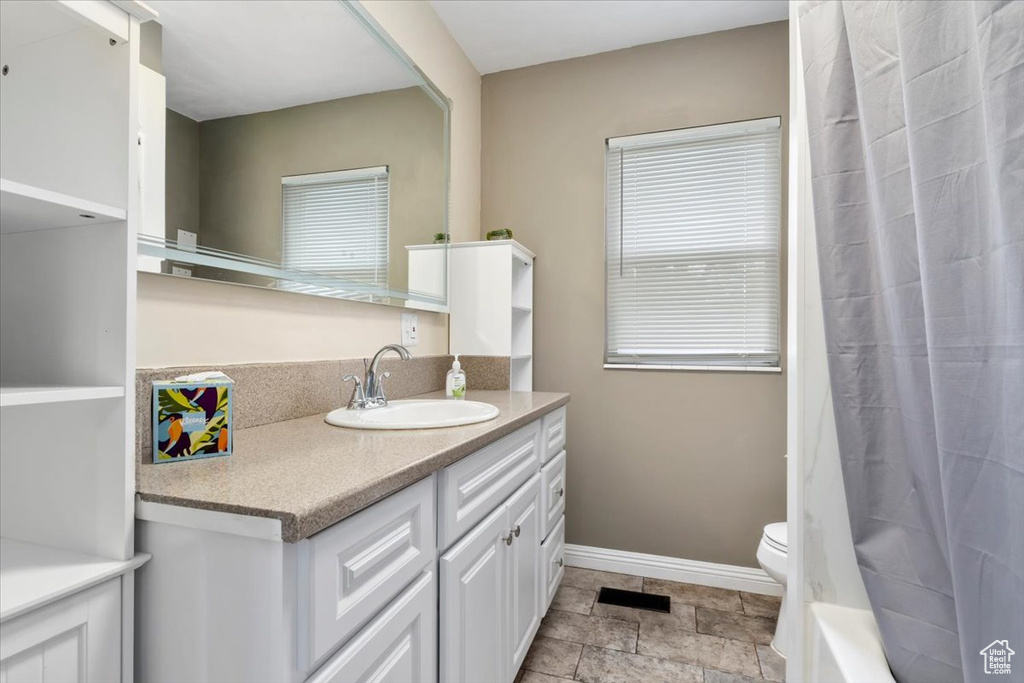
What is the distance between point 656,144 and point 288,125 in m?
1.72

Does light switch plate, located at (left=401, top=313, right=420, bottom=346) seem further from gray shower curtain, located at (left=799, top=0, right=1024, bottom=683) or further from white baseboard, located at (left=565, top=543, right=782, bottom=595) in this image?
gray shower curtain, located at (left=799, top=0, right=1024, bottom=683)

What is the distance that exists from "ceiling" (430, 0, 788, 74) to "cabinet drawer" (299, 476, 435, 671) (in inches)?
81.9

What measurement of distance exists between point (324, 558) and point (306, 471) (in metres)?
0.17

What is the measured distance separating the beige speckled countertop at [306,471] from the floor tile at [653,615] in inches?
48.6

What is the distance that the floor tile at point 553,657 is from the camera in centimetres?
161

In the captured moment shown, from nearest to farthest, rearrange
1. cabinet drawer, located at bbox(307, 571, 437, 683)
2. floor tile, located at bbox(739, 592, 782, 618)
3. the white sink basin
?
cabinet drawer, located at bbox(307, 571, 437, 683) → the white sink basin → floor tile, located at bbox(739, 592, 782, 618)

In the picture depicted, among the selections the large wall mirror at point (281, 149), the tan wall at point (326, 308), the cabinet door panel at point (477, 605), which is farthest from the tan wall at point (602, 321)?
the cabinet door panel at point (477, 605)

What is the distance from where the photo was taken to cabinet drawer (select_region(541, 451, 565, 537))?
5.69 ft

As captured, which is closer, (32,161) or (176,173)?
(32,161)

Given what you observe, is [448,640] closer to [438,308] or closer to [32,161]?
[32,161]

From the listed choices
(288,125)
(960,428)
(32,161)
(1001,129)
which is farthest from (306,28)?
(960,428)

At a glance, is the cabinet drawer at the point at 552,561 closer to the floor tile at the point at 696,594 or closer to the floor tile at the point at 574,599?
the floor tile at the point at 574,599

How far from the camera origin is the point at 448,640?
100cm

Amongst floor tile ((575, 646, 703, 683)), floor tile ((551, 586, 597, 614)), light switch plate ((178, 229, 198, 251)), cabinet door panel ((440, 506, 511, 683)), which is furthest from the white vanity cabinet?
light switch plate ((178, 229, 198, 251))
